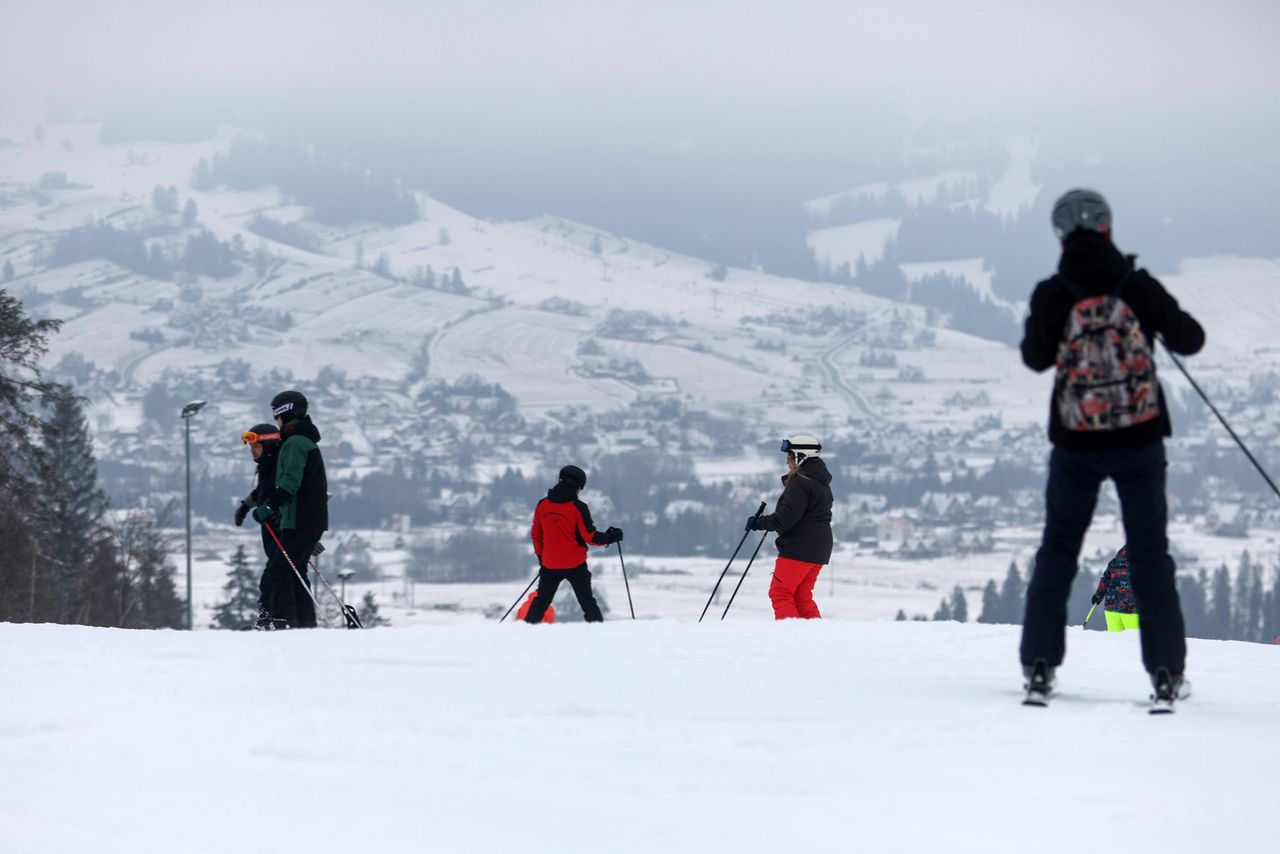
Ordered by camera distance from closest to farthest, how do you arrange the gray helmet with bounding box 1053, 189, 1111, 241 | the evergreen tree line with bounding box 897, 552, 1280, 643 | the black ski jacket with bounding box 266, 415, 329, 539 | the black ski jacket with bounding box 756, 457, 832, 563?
the gray helmet with bounding box 1053, 189, 1111, 241 < the black ski jacket with bounding box 266, 415, 329, 539 < the black ski jacket with bounding box 756, 457, 832, 563 < the evergreen tree line with bounding box 897, 552, 1280, 643

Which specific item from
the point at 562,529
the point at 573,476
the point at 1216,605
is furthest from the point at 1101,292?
the point at 1216,605

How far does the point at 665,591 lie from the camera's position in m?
107

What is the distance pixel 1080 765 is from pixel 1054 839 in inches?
31.2

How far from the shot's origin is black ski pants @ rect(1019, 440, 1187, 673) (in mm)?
5559

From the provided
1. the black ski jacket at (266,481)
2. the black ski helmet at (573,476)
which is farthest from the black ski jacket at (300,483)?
the black ski helmet at (573,476)

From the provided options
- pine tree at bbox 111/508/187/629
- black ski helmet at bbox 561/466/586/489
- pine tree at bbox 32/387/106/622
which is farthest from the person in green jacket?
pine tree at bbox 111/508/187/629

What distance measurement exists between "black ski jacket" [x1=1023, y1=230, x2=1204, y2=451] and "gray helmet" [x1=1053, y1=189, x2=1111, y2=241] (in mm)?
30

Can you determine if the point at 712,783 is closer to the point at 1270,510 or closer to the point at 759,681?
the point at 759,681

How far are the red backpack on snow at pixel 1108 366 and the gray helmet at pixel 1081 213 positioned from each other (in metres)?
0.21

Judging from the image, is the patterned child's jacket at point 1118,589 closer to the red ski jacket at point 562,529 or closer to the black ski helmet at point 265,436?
the red ski jacket at point 562,529

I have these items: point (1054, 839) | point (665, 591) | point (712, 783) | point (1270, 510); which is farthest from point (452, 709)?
point (1270, 510)

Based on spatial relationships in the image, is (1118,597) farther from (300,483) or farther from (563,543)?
(300,483)

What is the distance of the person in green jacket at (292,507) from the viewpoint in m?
9.87

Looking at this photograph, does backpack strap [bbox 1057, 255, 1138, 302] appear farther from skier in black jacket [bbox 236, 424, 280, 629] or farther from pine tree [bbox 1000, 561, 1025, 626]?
pine tree [bbox 1000, 561, 1025, 626]
